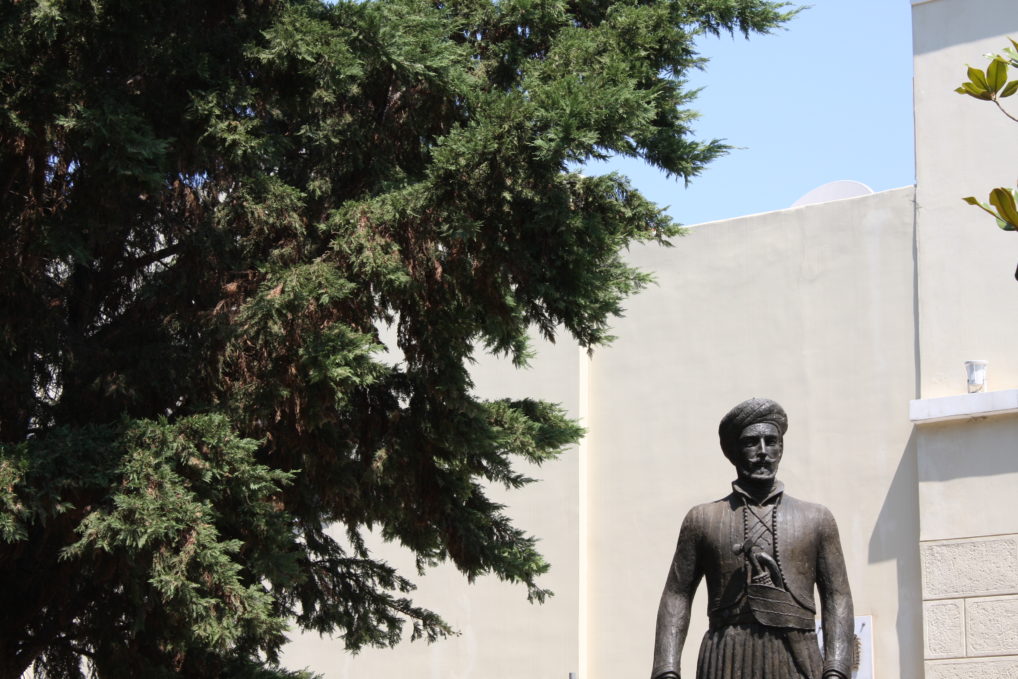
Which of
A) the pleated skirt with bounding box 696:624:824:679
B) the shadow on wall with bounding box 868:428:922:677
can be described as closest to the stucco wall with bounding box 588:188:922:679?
the shadow on wall with bounding box 868:428:922:677

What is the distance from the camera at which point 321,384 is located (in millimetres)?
10945

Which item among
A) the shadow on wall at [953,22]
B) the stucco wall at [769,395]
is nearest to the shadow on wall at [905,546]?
the stucco wall at [769,395]

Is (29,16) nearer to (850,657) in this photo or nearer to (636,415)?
(850,657)

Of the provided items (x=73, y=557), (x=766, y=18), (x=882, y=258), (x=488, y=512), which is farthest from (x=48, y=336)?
(x=882, y=258)

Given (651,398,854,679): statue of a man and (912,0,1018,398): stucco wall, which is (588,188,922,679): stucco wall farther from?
(651,398,854,679): statue of a man

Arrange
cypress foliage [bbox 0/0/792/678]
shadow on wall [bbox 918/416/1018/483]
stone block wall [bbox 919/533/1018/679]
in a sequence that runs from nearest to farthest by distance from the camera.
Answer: cypress foliage [bbox 0/0/792/678]
stone block wall [bbox 919/533/1018/679]
shadow on wall [bbox 918/416/1018/483]

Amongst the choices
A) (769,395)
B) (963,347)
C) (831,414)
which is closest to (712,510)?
(963,347)

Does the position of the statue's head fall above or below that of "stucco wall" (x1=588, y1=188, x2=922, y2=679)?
below

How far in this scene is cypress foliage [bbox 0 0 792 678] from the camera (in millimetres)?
10508

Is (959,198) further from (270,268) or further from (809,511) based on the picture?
(809,511)

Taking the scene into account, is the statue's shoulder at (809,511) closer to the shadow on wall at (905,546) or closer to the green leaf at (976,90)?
the green leaf at (976,90)

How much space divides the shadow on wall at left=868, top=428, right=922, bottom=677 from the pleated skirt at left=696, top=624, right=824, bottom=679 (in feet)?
30.5

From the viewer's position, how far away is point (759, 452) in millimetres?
6613

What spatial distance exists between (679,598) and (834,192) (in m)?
11.5
